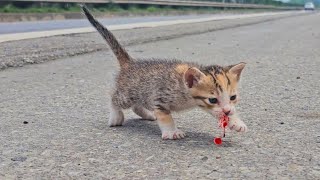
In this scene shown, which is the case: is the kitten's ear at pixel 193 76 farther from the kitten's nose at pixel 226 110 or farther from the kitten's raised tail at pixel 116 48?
the kitten's raised tail at pixel 116 48

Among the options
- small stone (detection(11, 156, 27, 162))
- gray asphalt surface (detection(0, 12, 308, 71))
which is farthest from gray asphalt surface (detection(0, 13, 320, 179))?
gray asphalt surface (detection(0, 12, 308, 71))

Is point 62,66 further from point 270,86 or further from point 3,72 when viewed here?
point 270,86

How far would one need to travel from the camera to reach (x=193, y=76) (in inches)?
127

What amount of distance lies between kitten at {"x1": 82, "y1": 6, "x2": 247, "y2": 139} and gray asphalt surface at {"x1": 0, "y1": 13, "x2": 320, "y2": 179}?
11 centimetres

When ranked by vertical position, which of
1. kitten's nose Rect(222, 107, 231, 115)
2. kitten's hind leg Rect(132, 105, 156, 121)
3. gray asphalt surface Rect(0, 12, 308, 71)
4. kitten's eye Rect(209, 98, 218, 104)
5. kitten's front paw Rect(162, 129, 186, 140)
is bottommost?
gray asphalt surface Rect(0, 12, 308, 71)

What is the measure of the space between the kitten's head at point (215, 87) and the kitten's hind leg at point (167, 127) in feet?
0.77

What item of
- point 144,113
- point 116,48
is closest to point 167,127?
point 144,113

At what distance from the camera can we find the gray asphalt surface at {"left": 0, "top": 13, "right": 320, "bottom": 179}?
9.18 ft

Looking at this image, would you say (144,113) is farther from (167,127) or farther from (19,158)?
(19,158)

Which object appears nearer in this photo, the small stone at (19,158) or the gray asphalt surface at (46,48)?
the small stone at (19,158)

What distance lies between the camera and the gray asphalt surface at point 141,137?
9.18ft

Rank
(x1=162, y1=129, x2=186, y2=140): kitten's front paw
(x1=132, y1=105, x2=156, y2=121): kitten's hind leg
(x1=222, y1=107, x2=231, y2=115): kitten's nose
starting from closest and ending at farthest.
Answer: (x1=222, y1=107, x2=231, y2=115): kitten's nose → (x1=162, y1=129, x2=186, y2=140): kitten's front paw → (x1=132, y1=105, x2=156, y2=121): kitten's hind leg

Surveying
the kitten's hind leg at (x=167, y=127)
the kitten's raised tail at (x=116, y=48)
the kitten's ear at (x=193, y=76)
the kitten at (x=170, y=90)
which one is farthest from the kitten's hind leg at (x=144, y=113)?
the kitten's ear at (x=193, y=76)

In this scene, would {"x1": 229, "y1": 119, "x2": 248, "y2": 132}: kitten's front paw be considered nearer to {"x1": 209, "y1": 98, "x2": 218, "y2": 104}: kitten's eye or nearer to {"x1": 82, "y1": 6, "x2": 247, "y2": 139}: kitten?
{"x1": 82, "y1": 6, "x2": 247, "y2": 139}: kitten
